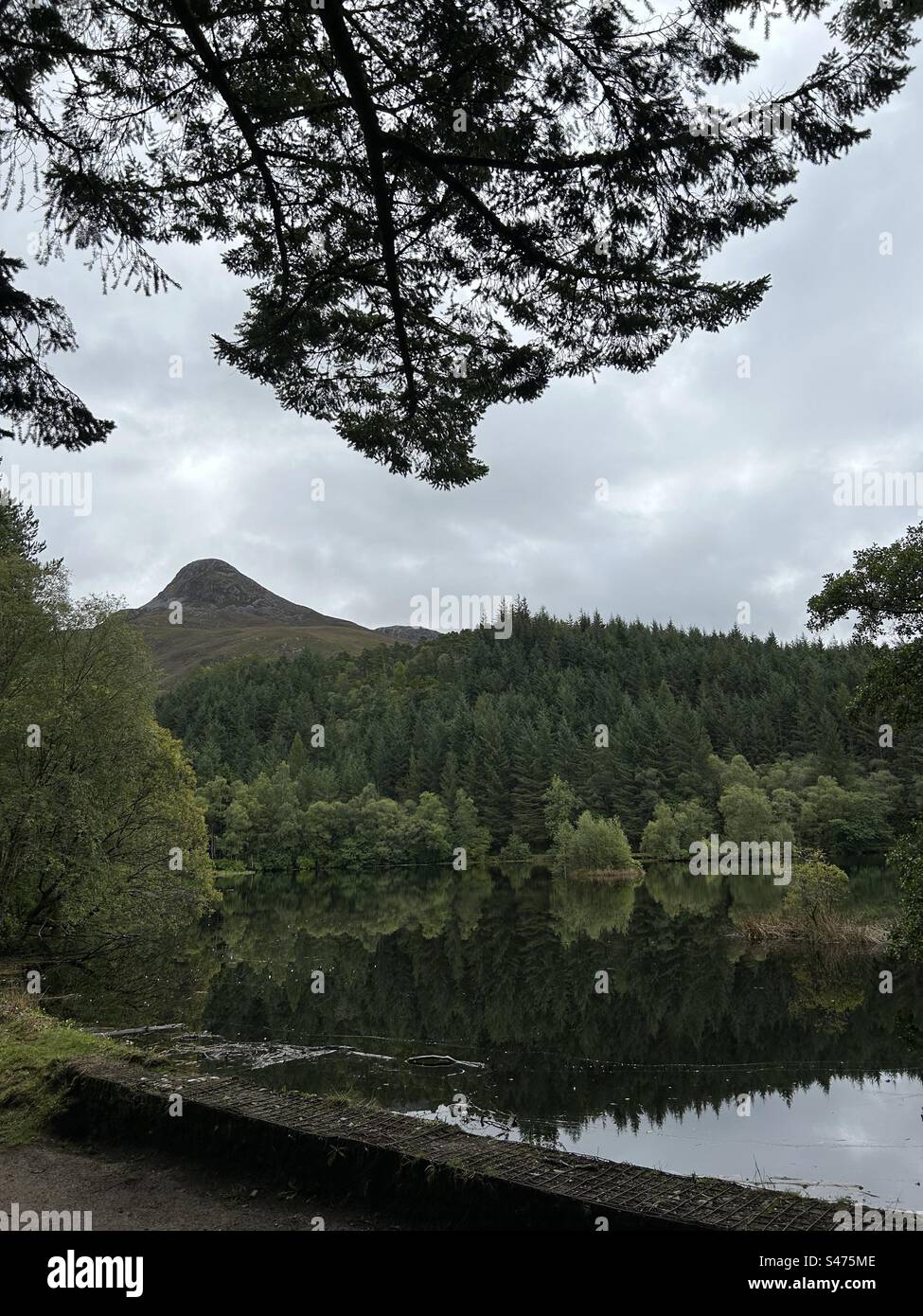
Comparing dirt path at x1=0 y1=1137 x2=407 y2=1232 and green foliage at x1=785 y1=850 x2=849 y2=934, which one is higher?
dirt path at x1=0 y1=1137 x2=407 y2=1232

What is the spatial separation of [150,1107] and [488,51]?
23.5 ft

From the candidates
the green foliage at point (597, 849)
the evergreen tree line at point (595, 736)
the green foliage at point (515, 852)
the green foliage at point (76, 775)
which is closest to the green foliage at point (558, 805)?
the evergreen tree line at point (595, 736)

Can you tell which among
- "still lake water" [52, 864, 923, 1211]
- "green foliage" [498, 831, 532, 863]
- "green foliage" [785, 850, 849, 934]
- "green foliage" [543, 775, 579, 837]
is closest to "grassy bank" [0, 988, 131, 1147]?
"still lake water" [52, 864, 923, 1211]

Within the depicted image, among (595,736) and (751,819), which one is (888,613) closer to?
(751,819)

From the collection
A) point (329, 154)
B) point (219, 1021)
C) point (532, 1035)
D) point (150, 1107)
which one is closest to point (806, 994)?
point (532, 1035)

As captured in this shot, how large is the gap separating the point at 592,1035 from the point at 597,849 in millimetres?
59857

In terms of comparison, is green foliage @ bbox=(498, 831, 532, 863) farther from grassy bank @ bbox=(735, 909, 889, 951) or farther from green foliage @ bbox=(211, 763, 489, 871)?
grassy bank @ bbox=(735, 909, 889, 951)

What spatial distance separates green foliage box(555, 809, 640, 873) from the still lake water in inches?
1585

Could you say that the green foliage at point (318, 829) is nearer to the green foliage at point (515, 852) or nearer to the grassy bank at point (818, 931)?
the green foliage at point (515, 852)

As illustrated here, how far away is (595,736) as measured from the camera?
390 feet

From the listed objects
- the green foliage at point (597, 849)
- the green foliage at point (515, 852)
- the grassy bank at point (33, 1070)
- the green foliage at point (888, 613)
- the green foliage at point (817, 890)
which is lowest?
the green foliage at point (515, 852)

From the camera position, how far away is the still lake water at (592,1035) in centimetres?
1148

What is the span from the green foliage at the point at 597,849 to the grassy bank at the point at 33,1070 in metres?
68.4

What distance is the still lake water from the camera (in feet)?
37.7
